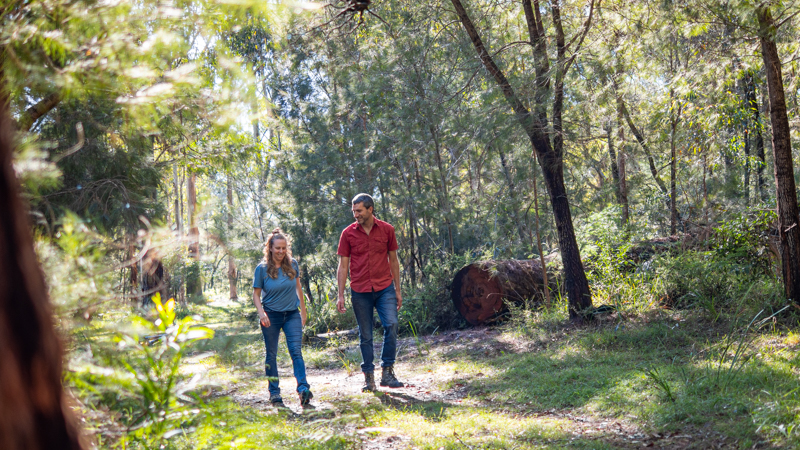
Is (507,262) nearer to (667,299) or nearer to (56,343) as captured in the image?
(667,299)

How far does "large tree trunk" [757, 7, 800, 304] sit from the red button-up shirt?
5.17m

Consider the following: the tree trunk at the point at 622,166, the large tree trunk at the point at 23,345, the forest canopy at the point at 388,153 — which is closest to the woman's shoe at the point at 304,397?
the forest canopy at the point at 388,153

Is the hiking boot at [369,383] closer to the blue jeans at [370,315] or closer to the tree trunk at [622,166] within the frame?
the blue jeans at [370,315]

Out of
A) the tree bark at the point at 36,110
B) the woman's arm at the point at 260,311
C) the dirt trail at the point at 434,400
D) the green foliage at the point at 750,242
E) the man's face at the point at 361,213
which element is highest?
the tree bark at the point at 36,110

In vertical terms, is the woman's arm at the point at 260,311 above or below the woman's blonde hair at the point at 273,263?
below

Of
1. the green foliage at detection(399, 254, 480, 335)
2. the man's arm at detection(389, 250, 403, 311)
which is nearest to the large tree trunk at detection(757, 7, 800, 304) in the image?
the man's arm at detection(389, 250, 403, 311)

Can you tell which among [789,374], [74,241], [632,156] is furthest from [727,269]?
[74,241]

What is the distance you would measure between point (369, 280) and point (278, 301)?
1.09m

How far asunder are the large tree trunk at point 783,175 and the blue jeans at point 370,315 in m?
5.17

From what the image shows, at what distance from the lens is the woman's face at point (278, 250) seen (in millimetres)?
6180

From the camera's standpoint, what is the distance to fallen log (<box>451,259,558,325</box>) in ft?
36.0

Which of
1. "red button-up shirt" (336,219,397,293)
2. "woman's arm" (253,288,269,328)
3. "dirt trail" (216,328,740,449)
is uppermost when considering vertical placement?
"red button-up shirt" (336,219,397,293)

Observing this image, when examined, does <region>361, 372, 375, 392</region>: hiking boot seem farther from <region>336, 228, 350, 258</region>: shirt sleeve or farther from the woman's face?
the woman's face

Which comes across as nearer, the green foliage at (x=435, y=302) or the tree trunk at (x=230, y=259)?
the tree trunk at (x=230, y=259)
